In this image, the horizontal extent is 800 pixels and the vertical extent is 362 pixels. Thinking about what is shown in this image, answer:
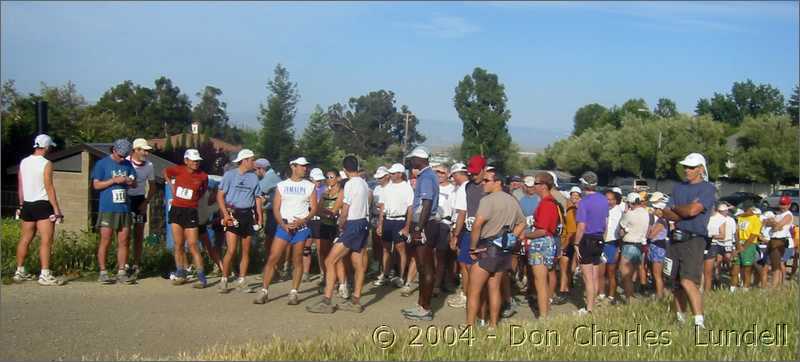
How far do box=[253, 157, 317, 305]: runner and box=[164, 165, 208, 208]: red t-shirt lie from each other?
4.45 ft

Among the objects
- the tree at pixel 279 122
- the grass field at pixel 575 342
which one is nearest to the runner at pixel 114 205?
the grass field at pixel 575 342

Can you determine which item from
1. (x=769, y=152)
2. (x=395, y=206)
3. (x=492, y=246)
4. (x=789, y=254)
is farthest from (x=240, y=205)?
(x=769, y=152)

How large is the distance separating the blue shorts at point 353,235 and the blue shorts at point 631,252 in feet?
13.7

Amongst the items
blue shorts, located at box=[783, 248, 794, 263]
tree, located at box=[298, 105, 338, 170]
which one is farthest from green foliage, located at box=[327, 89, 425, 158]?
blue shorts, located at box=[783, 248, 794, 263]

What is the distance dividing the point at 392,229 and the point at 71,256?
14.4 feet

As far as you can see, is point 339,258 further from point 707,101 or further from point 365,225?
point 707,101

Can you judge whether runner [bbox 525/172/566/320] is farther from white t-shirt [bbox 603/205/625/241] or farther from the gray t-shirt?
white t-shirt [bbox 603/205/625/241]

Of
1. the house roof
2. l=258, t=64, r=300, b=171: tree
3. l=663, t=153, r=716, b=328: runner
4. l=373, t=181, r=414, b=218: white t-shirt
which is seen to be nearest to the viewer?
l=663, t=153, r=716, b=328: runner

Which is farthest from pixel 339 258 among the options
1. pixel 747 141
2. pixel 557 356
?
pixel 747 141

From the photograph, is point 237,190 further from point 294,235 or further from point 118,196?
point 118,196

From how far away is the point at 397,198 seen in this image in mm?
10828

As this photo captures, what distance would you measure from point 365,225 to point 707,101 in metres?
109

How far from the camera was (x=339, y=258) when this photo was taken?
9445 millimetres

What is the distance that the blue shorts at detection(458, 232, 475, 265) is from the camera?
8855 millimetres
